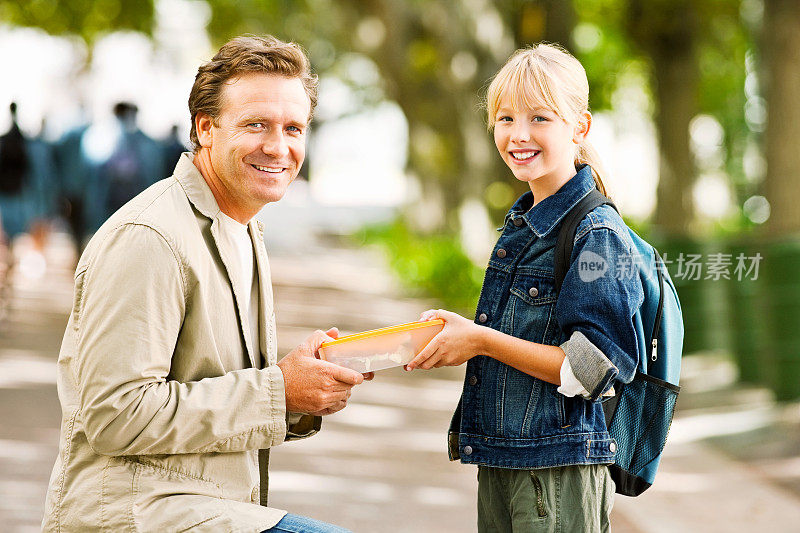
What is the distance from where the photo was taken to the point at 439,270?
50.3 feet

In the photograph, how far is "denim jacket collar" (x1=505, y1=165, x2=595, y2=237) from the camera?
8.97 ft

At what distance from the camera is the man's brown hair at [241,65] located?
2684 mm

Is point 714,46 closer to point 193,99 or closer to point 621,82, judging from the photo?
point 621,82

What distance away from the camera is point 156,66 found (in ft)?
109

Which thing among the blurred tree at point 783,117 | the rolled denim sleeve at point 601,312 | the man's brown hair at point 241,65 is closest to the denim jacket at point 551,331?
the rolled denim sleeve at point 601,312

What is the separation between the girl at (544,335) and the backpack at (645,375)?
3 cm

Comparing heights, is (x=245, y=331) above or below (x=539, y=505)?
above

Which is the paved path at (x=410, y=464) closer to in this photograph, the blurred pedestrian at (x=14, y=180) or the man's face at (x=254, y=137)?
the blurred pedestrian at (x=14, y=180)

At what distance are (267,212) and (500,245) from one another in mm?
23876

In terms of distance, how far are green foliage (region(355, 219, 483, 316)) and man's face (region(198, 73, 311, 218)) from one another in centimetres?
993

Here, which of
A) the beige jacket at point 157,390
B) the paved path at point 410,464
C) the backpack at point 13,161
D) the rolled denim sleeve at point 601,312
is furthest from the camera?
the backpack at point 13,161

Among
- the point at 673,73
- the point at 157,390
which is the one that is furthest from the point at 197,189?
the point at 673,73

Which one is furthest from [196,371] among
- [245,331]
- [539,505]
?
[539,505]

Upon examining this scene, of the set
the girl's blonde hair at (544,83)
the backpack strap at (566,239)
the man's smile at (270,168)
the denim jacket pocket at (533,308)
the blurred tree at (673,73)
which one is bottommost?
the denim jacket pocket at (533,308)
